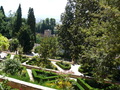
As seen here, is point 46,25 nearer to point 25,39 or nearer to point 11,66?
point 25,39

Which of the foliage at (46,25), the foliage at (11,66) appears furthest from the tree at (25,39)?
the foliage at (46,25)

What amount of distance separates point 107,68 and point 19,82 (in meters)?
4.85

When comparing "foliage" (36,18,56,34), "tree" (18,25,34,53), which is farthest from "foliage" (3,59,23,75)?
"foliage" (36,18,56,34)

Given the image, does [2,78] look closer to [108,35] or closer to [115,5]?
[108,35]

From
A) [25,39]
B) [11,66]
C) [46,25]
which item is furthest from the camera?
[46,25]

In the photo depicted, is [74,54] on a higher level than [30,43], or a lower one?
lower

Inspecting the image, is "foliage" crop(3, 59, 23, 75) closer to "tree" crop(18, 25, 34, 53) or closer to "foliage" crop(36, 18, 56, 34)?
"tree" crop(18, 25, 34, 53)

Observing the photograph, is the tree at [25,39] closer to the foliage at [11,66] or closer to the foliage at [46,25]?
the foliage at [11,66]

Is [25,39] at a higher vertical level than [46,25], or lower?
lower

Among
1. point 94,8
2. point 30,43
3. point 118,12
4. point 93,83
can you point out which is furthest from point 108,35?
point 30,43

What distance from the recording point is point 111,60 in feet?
19.7

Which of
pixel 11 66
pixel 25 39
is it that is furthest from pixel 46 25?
pixel 11 66

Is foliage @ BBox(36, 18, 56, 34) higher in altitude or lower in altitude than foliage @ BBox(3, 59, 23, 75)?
higher

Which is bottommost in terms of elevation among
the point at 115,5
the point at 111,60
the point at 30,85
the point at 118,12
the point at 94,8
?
the point at 30,85
